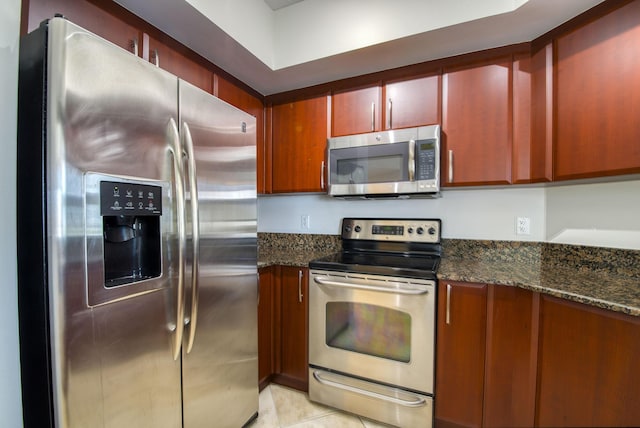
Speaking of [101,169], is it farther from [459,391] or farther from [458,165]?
[459,391]

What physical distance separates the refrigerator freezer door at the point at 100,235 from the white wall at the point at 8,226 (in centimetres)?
35

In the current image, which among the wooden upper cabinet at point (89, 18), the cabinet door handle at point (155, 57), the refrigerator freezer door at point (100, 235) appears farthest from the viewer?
the cabinet door handle at point (155, 57)

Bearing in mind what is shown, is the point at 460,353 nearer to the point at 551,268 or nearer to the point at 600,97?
the point at 551,268

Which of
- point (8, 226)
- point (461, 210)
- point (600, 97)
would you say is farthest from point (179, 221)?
point (600, 97)

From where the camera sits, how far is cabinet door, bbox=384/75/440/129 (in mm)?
1779

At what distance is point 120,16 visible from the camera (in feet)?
4.20

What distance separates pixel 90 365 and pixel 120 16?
55.8 inches

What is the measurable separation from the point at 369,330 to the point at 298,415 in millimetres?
685

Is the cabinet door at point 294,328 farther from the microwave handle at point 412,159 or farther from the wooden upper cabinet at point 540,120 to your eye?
the wooden upper cabinet at point 540,120

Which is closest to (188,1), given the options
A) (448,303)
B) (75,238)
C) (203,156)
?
(203,156)

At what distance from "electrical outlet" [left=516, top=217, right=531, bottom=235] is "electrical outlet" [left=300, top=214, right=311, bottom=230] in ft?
4.93

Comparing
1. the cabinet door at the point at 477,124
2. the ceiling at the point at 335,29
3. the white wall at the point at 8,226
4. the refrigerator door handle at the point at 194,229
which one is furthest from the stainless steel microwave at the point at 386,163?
the white wall at the point at 8,226

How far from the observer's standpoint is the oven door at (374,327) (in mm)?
1525

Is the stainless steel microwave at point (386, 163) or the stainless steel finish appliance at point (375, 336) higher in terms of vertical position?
the stainless steel microwave at point (386, 163)
